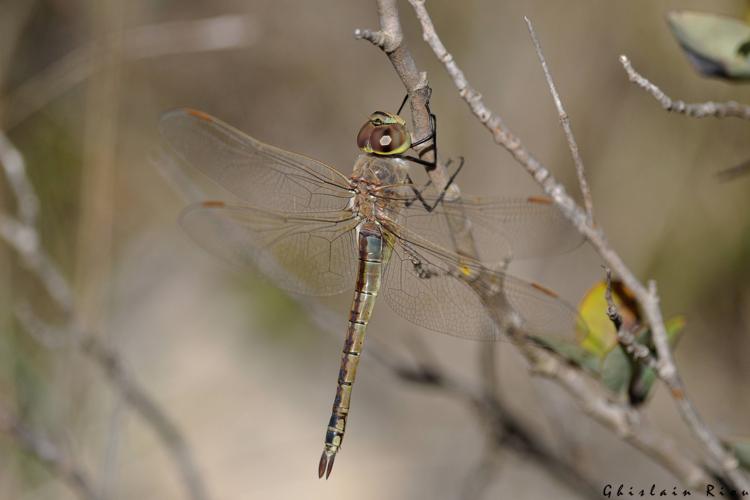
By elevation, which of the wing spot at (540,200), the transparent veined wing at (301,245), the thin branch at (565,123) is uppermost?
the transparent veined wing at (301,245)

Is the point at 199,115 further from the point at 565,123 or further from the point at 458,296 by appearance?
the point at 565,123

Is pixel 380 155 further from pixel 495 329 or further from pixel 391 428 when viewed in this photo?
pixel 391 428

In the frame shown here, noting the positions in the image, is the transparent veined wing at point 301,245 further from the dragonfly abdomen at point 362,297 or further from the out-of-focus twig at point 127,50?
the out-of-focus twig at point 127,50

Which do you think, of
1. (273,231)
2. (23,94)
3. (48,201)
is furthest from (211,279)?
(273,231)

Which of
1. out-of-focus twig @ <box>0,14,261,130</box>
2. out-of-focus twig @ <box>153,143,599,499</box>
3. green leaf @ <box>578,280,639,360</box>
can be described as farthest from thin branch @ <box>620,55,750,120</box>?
out-of-focus twig @ <box>0,14,261,130</box>

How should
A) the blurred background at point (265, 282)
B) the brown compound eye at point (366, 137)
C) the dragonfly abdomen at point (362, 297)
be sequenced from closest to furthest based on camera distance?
the brown compound eye at point (366, 137) < the dragonfly abdomen at point (362, 297) < the blurred background at point (265, 282)

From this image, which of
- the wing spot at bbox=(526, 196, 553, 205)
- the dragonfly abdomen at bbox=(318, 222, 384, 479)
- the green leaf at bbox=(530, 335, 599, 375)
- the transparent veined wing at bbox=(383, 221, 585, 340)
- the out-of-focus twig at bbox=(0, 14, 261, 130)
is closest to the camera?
the green leaf at bbox=(530, 335, 599, 375)

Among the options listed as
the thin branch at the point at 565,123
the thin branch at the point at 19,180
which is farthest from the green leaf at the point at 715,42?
the thin branch at the point at 19,180

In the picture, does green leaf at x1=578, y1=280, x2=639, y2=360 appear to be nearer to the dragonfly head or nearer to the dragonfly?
the dragonfly
